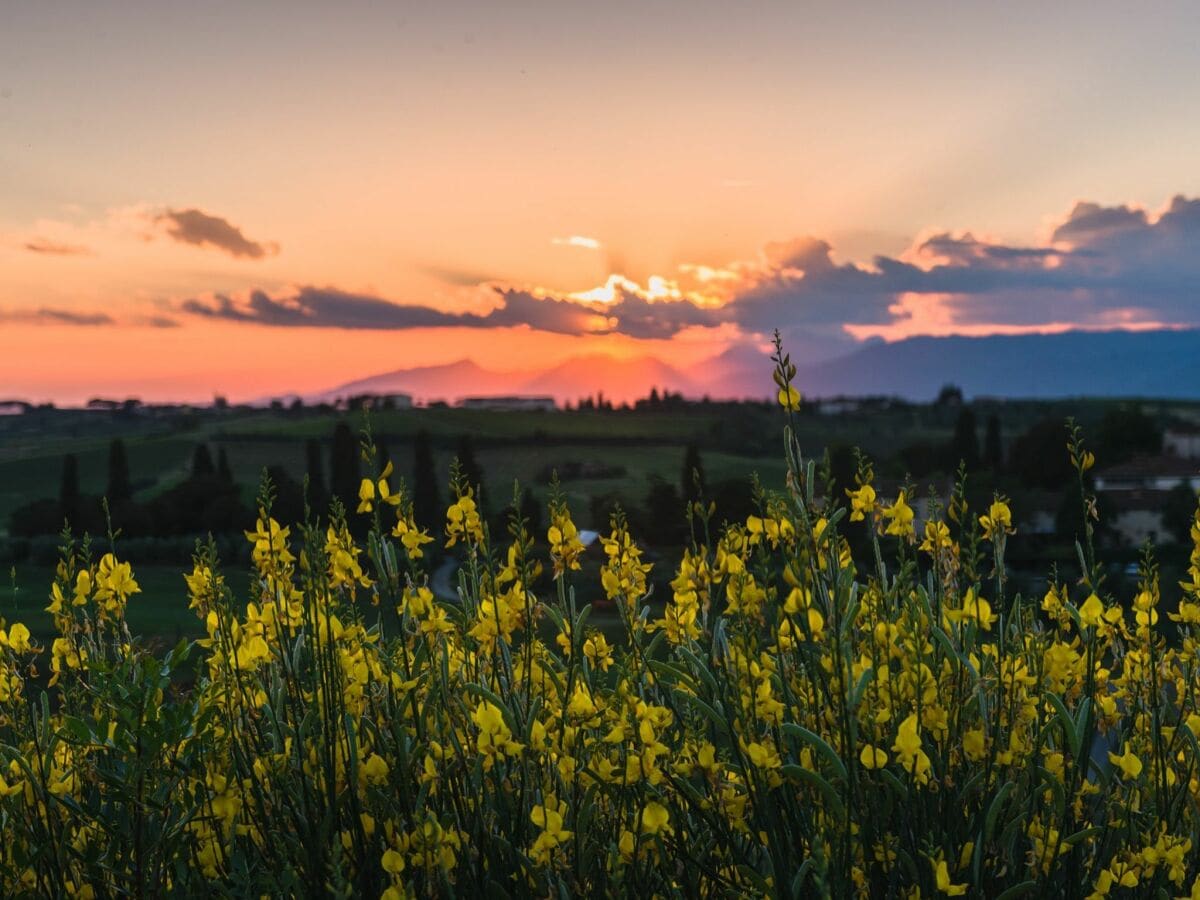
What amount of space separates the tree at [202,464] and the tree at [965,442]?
4160 centimetres

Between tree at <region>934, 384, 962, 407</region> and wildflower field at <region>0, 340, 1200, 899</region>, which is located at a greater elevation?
tree at <region>934, 384, 962, 407</region>

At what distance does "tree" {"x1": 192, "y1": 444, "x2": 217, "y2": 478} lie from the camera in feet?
191

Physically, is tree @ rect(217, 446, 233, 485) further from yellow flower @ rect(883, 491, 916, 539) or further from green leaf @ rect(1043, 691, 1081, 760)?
green leaf @ rect(1043, 691, 1081, 760)

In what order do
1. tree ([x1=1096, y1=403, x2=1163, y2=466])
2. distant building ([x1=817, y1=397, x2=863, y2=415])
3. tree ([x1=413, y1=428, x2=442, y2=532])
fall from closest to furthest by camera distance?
tree ([x1=413, y1=428, x2=442, y2=532]), tree ([x1=1096, y1=403, x2=1163, y2=466]), distant building ([x1=817, y1=397, x2=863, y2=415])

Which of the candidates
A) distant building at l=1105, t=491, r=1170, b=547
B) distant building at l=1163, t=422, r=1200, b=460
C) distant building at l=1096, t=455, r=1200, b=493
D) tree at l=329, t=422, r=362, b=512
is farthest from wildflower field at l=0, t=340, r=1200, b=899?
distant building at l=1163, t=422, r=1200, b=460

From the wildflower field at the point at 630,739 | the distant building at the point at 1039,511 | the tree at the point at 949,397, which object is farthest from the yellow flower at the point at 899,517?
the tree at the point at 949,397

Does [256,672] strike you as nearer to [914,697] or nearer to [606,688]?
[606,688]

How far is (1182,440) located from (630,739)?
83.2m

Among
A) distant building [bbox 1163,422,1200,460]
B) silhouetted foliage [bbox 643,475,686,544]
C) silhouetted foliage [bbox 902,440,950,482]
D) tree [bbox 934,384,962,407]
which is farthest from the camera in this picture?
tree [bbox 934,384,962,407]

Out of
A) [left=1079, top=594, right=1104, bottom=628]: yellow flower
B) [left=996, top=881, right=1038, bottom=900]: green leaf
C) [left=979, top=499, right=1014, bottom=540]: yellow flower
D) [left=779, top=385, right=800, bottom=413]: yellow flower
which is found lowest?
[left=996, top=881, right=1038, bottom=900]: green leaf

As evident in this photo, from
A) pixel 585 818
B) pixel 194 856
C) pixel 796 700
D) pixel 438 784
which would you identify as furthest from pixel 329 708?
pixel 796 700

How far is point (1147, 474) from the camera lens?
2581 inches

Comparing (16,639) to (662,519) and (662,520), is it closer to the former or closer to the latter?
(662,520)

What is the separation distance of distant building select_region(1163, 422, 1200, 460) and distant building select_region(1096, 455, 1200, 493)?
158 inches
